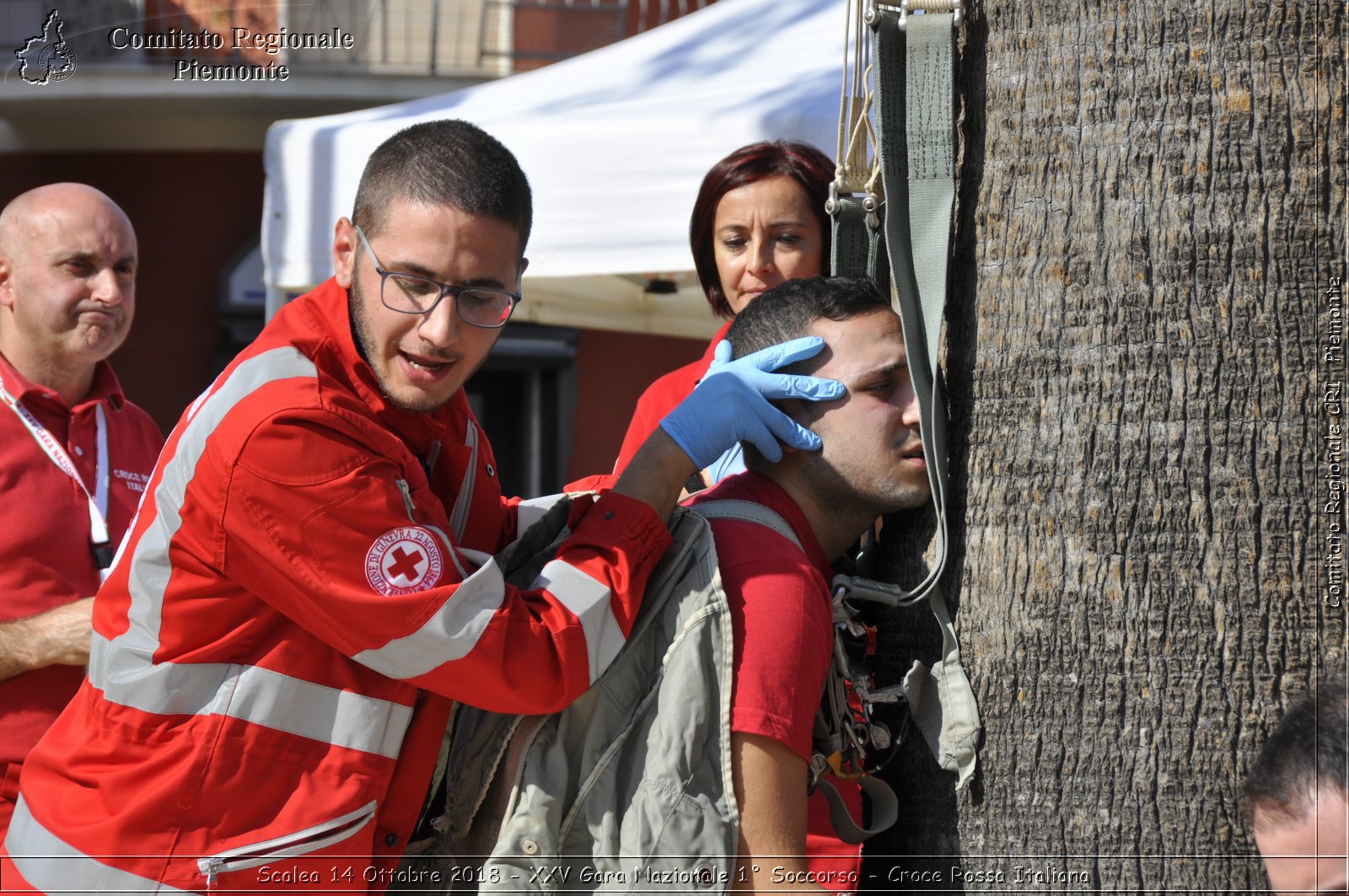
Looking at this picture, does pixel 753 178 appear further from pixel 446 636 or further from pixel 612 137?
pixel 446 636

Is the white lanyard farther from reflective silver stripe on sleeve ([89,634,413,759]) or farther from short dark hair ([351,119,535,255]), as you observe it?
short dark hair ([351,119,535,255])

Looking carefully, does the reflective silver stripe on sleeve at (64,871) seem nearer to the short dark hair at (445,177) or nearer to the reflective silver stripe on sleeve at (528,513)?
the reflective silver stripe on sleeve at (528,513)

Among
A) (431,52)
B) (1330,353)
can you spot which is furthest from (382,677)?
(431,52)

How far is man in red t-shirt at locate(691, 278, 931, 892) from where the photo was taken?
183 centimetres

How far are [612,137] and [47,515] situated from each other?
7.43 ft

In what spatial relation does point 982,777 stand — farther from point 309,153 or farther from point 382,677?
point 309,153

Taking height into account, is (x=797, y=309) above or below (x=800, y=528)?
above

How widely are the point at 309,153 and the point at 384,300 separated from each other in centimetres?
304

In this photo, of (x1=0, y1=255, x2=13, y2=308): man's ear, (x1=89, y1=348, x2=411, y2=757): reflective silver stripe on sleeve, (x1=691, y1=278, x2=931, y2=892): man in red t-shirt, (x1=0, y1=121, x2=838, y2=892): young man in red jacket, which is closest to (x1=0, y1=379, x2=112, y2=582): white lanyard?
(x1=0, y1=255, x2=13, y2=308): man's ear

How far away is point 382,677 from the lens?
1.93 meters

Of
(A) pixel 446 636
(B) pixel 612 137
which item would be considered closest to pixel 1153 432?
(A) pixel 446 636

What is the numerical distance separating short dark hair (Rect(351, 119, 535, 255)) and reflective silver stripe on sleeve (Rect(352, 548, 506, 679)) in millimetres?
598

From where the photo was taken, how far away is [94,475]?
322cm

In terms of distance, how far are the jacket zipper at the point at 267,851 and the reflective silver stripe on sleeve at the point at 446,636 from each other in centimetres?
25
